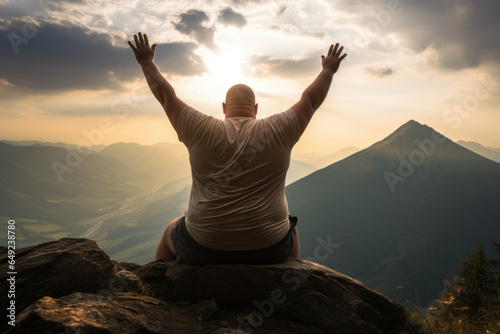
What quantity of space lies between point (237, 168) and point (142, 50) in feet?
7.10

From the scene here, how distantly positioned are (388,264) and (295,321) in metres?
164

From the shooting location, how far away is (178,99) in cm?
375

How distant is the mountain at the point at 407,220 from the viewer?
135m

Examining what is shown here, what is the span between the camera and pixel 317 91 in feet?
12.9

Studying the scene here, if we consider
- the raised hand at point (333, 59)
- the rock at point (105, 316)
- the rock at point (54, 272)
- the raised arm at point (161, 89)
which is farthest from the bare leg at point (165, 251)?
the raised hand at point (333, 59)

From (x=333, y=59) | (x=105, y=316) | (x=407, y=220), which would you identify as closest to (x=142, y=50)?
(x=333, y=59)

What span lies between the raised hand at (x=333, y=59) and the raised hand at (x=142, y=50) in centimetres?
252

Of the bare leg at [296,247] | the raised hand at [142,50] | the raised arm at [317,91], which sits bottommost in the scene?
the bare leg at [296,247]

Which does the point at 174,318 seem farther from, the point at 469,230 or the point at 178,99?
the point at 469,230

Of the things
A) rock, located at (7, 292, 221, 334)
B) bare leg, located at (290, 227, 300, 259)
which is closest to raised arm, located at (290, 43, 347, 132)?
bare leg, located at (290, 227, 300, 259)

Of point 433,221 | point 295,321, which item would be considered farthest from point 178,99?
point 433,221

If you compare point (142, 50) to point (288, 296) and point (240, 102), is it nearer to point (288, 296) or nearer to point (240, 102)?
point (240, 102)

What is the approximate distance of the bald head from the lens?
4.11 m

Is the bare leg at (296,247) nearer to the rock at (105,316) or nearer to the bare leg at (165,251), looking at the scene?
the rock at (105,316)
